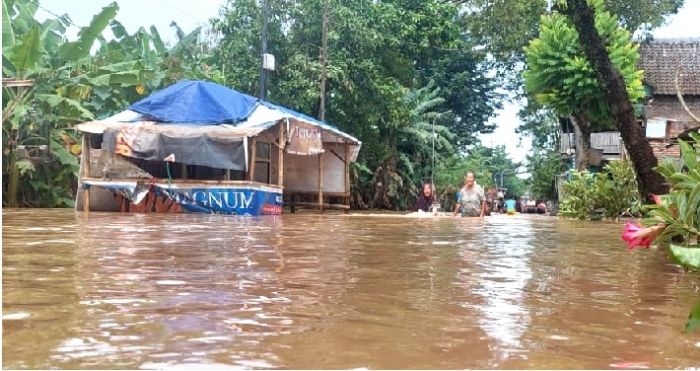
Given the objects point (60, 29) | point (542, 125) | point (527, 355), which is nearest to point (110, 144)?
point (60, 29)

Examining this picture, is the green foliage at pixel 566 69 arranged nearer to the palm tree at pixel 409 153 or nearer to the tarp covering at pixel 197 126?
the tarp covering at pixel 197 126

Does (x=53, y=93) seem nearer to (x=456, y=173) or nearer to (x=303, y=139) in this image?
(x=303, y=139)

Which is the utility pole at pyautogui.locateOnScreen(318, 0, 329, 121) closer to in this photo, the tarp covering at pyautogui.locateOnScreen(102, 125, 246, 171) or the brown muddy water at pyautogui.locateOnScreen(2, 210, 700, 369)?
the tarp covering at pyautogui.locateOnScreen(102, 125, 246, 171)

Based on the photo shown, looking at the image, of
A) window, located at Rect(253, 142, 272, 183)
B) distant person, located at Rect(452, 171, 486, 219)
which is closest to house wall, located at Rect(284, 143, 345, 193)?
window, located at Rect(253, 142, 272, 183)

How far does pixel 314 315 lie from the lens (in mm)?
3090

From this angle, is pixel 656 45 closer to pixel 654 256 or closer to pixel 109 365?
pixel 654 256

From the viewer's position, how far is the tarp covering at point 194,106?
1658 centimetres

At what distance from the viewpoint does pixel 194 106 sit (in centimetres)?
1673

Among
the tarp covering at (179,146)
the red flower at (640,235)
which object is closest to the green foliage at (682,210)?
the red flower at (640,235)

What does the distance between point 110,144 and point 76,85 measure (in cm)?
331

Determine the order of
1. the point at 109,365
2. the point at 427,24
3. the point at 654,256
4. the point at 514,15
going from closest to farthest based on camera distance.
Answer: the point at 109,365
the point at 654,256
the point at 514,15
the point at 427,24

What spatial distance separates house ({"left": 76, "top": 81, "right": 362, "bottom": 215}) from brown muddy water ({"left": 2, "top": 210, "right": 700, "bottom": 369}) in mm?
9381

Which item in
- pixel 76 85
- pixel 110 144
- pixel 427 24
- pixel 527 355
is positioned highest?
pixel 427 24

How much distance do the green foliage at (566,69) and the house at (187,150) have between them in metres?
5.47
